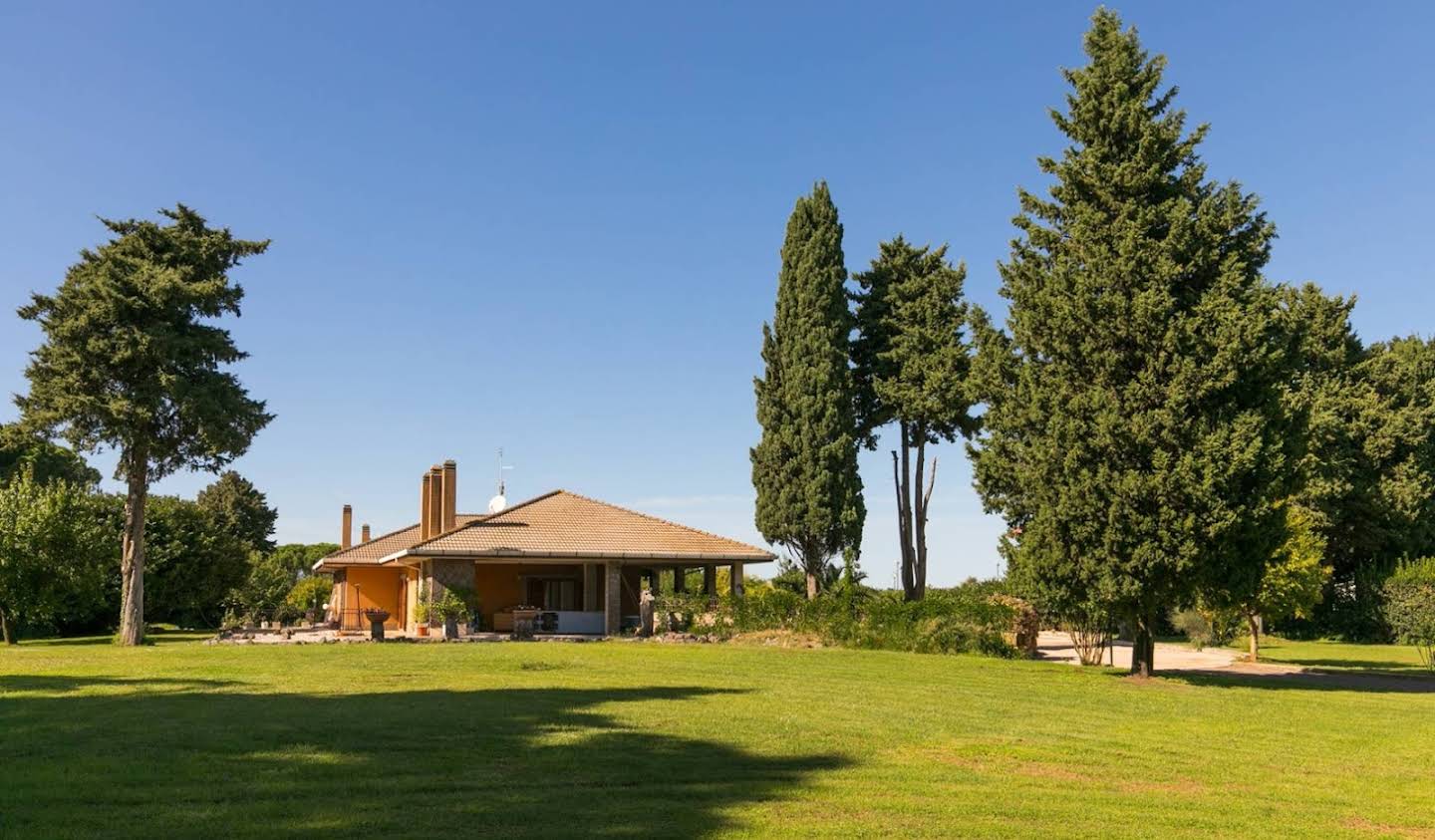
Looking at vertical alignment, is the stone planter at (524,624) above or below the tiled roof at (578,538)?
below

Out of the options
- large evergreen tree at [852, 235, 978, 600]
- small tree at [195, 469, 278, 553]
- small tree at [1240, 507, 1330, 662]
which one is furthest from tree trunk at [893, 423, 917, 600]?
small tree at [195, 469, 278, 553]

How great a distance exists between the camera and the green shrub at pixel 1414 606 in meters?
28.1

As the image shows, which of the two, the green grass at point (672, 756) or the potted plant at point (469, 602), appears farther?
the potted plant at point (469, 602)

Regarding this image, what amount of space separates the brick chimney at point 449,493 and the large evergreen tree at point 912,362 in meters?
15.5

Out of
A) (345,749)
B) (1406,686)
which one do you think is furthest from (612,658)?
(1406,686)

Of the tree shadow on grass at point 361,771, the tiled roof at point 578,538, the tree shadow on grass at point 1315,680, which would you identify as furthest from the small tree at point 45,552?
the tree shadow on grass at point 1315,680

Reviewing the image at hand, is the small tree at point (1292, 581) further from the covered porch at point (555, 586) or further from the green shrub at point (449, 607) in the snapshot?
the green shrub at point (449, 607)

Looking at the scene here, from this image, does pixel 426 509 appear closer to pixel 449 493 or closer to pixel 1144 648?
pixel 449 493

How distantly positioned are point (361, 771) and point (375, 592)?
3227 centimetres

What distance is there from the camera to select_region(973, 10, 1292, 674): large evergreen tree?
20.8 m

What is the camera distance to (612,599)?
33375mm

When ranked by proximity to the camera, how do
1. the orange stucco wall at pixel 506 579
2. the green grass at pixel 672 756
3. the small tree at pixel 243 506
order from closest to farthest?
the green grass at pixel 672 756 → the orange stucco wall at pixel 506 579 → the small tree at pixel 243 506

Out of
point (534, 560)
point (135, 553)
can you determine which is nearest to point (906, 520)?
point (534, 560)

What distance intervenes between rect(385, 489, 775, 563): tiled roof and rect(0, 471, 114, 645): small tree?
8407mm
